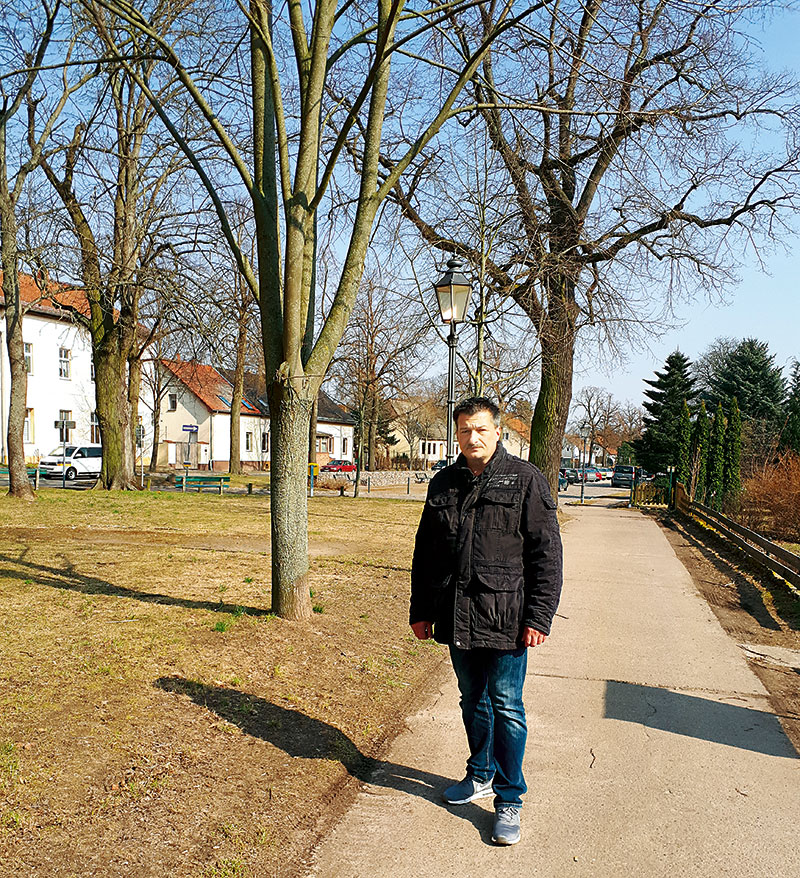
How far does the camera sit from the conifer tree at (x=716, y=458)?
113ft

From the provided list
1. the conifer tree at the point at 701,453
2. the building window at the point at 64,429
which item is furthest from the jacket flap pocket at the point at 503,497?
the building window at the point at 64,429

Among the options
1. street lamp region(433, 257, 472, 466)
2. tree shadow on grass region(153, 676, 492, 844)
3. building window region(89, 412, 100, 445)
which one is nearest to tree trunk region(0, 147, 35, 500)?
street lamp region(433, 257, 472, 466)

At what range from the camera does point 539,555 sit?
381 cm

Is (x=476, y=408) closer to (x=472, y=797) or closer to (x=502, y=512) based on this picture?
(x=502, y=512)

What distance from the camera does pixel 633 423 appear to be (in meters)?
95.1

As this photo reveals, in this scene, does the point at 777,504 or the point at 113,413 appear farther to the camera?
the point at 113,413

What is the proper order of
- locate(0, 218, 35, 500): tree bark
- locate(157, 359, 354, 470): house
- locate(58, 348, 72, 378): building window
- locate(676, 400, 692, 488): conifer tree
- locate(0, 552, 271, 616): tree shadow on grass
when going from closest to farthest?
locate(0, 552, 271, 616): tree shadow on grass, locate(0, 218, 35, 500): tree bark, locate(676, 400, 692, 488): conifer tree, locate(58, 348, 72, 378): building window, locate(157, 359, 354, 470): house

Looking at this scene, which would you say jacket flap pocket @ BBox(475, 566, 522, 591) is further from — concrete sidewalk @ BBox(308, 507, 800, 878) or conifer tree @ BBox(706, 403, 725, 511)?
conifer tree @ BBox(706, 403, 725, 511)

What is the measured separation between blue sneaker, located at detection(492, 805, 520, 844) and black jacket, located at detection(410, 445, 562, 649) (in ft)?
2.46

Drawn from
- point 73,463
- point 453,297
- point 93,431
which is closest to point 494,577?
point 453,297

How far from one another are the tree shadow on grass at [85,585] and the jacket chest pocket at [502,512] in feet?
13.7

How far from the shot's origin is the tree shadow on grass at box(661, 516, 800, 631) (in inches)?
379

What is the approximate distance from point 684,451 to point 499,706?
36844mm

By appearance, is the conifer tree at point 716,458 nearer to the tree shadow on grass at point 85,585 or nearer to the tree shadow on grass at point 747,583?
the tree shadow on grass at point 747,583
